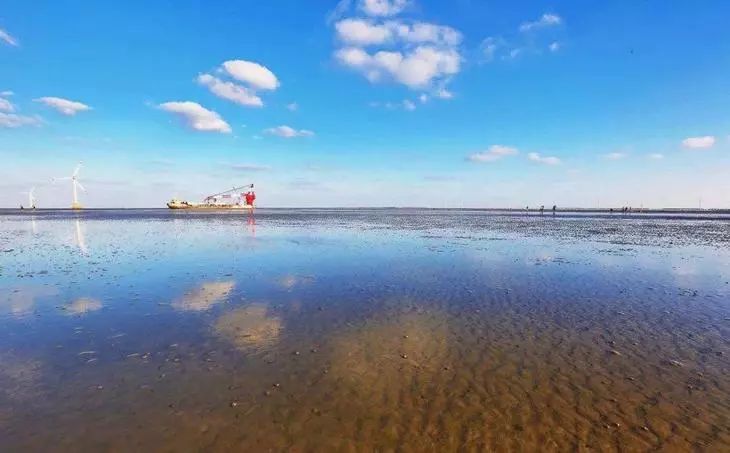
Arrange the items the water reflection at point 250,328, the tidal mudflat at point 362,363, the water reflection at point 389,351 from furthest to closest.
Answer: the water reflection at point 250,328 < the water reflection at point 389,351 < the tidal mudflat at point 362,363

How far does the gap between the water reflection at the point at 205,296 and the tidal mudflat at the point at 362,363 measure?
0.13 metres

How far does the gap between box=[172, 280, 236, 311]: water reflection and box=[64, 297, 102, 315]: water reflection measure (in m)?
2.90

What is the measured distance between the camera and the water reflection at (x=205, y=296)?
13948 millimetres

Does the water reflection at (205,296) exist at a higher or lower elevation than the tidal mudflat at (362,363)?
higher

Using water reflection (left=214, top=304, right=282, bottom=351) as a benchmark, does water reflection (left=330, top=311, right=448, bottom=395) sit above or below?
below

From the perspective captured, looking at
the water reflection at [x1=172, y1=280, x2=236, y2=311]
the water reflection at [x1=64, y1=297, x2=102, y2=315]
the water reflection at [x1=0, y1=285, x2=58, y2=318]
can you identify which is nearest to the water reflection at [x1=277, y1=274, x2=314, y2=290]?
the water reflection at [x1=172, y1=280, x2=236, y2=311]

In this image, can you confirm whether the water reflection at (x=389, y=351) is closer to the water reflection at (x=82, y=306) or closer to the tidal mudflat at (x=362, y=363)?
the tidal mudflat at (x=362, y=363)

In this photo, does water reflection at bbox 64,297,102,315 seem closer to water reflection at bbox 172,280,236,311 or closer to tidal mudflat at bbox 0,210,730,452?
tidal mudflat at bbox 0,210,730,452

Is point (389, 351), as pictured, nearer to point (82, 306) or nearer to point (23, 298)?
point (82, 306)

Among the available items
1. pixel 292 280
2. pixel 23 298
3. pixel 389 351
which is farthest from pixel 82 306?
pixel 389 351

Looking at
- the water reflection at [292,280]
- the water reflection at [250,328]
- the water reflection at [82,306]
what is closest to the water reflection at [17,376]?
the water reflection at [82,306]

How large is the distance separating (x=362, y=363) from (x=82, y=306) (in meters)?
12.2

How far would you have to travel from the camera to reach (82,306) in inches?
543

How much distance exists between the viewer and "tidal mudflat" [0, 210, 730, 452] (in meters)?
6.29
